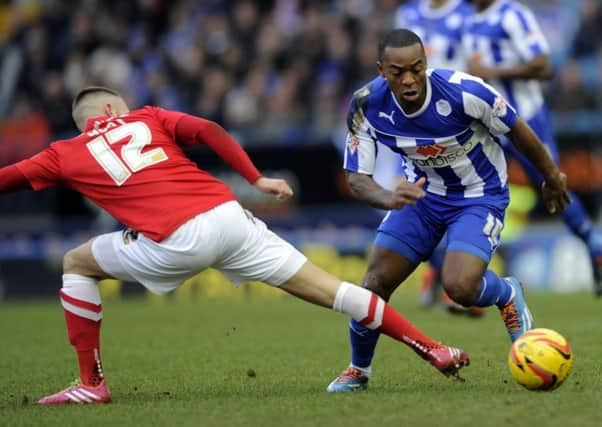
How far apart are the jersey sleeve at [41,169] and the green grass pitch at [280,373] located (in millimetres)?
1286

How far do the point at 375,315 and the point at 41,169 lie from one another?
6.77 ft

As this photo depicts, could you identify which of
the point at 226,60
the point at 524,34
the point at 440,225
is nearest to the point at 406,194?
the point at 440,225

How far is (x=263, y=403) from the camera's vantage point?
656cm

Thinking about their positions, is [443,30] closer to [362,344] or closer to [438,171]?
[438,171]

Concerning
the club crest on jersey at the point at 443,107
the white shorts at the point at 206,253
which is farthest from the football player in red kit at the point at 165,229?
the club crest on jersey at the point at 443,107

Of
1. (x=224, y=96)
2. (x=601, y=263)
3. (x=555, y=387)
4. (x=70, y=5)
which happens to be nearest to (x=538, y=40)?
(x=601, y=263)

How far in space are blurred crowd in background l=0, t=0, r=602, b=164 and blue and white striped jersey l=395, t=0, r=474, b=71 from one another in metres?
4.91

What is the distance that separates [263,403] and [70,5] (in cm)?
1965

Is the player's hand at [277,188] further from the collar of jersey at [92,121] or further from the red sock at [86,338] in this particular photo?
the red sock at [86,338]

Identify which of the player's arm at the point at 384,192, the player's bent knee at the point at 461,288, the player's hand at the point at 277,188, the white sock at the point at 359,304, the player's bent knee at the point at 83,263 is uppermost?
the player's hand at the point at 277,188

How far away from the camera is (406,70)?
6891 millimetres

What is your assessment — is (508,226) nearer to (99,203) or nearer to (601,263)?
(601,263)

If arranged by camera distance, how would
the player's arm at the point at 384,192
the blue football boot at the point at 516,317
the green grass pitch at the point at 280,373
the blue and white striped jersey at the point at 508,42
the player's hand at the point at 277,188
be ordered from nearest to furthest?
the green grass pitch at the point at 280,373
the player's hand at the point at 277,188
the player's arm at the point at 384,192
the blue football boot at the point at 516,317
the blue and white striped jersey at the point at 508,42

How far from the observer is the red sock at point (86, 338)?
6.84 m
